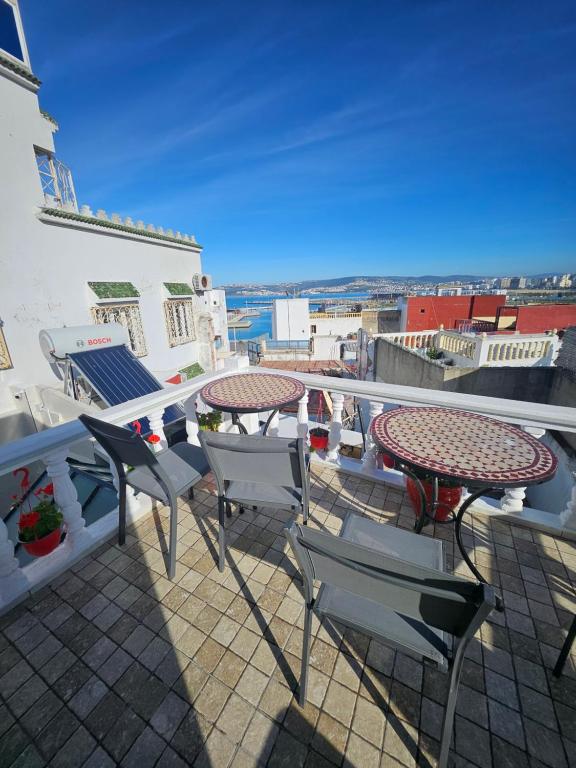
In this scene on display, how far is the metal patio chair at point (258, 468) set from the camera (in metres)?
1.70

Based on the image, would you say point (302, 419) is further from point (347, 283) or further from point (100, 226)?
point (347, 283)

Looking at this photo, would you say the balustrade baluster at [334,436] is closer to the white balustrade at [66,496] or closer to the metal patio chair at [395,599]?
the metal patio chair at [395,599]

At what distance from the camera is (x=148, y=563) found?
7.20ft

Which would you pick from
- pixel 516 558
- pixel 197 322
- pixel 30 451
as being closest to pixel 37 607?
pixel 30 451

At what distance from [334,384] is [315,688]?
210 cm

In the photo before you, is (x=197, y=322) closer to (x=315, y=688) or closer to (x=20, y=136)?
(x=20, y=136)

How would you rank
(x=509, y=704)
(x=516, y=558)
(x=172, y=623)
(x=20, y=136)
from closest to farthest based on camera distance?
(x=509, y=704), (x=172, y=623), (x=516, y=558), (x=20, y=136)

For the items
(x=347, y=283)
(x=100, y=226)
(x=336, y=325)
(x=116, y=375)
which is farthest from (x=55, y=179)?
(x=347, y=283)

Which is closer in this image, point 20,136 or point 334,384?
point 334,384

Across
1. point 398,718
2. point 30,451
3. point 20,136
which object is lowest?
point 398,718

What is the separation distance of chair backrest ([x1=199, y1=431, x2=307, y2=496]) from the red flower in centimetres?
132

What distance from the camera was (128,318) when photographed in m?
9.30

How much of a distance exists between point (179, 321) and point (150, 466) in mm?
10617

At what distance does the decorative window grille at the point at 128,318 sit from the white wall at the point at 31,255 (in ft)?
0.98
